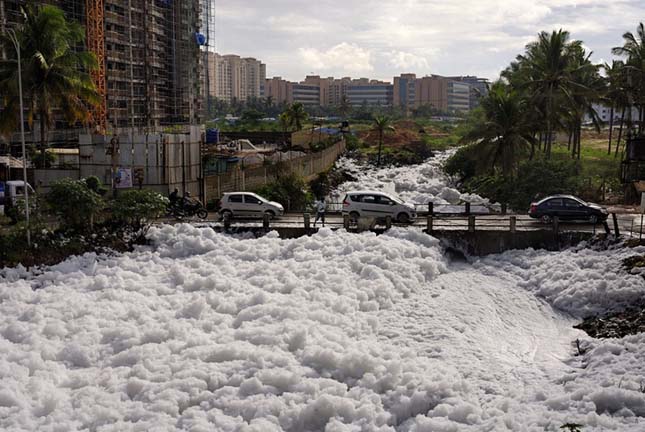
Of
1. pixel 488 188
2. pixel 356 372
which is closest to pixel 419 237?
pixel 356 372

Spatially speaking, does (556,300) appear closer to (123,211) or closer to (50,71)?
(123,211)

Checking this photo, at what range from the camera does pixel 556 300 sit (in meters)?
23.7

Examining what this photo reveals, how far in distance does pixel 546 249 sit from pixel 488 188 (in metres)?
25.2

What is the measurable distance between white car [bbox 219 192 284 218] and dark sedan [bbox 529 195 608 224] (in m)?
12.2

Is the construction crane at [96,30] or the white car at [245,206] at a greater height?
the construction crane at [96,30]

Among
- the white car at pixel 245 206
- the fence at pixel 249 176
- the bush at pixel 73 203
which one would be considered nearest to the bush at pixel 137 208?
the bush at pixel 73 203

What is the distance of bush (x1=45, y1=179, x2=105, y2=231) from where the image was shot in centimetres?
2552

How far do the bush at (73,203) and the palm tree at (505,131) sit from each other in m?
30.6

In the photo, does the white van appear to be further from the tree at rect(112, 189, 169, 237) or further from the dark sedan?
the dark sedan

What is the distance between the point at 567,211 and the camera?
29844 millimetres

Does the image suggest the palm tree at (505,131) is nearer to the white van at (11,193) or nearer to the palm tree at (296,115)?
the white van at (11,193)

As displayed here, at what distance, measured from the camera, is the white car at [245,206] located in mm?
30938

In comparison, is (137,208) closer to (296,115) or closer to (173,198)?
(173,198)

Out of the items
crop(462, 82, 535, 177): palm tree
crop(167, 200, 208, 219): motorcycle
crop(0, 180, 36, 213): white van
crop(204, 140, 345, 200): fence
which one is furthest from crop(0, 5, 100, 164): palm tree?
crop(462, 82, 535, 177): palm tree
